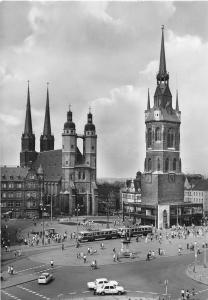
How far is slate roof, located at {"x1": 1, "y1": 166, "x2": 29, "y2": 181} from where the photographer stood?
121438 millimetres

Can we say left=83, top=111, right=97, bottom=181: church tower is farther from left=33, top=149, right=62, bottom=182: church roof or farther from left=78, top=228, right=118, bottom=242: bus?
left=78, top=228, right=118, bottom=242: bus

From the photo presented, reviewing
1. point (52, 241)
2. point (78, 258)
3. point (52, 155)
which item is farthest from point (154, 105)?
point (78, 258)

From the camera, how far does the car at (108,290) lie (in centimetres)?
4378

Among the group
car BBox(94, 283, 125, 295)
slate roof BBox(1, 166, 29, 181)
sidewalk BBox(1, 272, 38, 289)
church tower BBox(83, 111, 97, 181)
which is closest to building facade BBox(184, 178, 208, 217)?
church tower BBox(83, 111, 97, 181)

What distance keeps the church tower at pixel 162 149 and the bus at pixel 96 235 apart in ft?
90.2

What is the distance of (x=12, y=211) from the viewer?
120250 mm

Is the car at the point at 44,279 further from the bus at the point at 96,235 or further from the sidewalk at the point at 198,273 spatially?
the bus at the point at 96,235

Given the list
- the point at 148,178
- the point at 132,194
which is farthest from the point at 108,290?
the point at 132,194

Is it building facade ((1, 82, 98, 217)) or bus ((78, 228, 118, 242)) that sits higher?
building facade ((1, 82, 98, 217))

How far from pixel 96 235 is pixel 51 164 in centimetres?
5722

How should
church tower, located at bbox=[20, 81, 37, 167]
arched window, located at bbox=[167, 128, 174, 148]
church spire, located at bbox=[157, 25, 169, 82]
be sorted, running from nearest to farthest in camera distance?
church spire, located at bbox=[157, 25, 169, 82]
arched window, located at bbox=[167, 128, 174, 148]
church tower, located at bbox=[20, 81, 37, 167]

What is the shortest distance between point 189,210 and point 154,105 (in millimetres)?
24592

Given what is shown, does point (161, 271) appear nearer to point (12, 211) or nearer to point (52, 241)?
point (52, 241)

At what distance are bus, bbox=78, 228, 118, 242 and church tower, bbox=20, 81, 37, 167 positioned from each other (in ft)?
208
